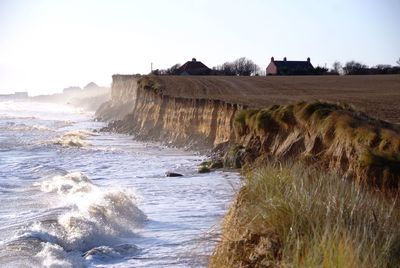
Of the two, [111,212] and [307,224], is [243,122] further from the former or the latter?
[307,224]

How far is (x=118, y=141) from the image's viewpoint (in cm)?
4209

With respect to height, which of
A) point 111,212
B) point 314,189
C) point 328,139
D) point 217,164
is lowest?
point 217,164

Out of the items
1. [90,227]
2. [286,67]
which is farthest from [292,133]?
[286,67]

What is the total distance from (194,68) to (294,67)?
16612mm

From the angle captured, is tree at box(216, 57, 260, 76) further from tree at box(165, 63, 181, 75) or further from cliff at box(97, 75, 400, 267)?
cliff at box(97, 75, 400, 267)

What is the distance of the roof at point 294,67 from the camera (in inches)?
3929

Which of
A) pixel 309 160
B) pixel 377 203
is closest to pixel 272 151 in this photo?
pixel 309 160

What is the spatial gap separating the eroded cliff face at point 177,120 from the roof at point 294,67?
143ft

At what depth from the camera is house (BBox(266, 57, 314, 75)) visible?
4016 inches

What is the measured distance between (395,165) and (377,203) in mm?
4823

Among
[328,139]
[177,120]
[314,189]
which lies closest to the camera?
[314,189]

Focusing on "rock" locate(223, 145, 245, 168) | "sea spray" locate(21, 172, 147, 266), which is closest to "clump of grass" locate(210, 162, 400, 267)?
"sea spray" locate(21, 172, 147, 266)

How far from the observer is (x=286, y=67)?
10712 cm

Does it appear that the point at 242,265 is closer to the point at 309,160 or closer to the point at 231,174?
the point at 309,160
